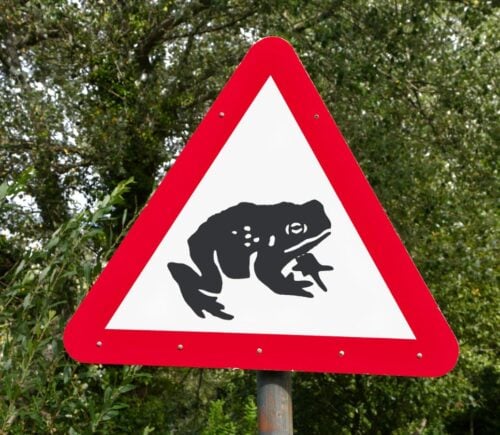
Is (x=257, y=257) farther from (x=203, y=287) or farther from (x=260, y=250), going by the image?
(x=203, y=287)

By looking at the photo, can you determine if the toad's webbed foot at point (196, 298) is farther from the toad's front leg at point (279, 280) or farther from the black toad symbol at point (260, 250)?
the toad's front leg at point (279, 280)

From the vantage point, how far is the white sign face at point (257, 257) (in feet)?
7.70

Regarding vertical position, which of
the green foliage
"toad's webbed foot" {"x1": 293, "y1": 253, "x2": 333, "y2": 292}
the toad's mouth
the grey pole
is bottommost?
the green foliage

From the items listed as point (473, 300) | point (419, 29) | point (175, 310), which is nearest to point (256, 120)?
point (175, 310)

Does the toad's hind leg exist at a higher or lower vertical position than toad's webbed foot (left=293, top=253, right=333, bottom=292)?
higher

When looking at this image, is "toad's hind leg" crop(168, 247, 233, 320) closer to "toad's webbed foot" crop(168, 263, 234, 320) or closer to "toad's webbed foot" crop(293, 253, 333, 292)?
"toad's webbed foot" crop(168, 263, 234, 320)

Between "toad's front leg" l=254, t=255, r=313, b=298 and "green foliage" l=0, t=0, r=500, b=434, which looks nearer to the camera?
"toad's front leg" l=254, t=255, r=313, b=298

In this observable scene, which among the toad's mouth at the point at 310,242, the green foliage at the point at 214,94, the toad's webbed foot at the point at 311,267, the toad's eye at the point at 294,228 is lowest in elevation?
the green foliage at the point at 214,94

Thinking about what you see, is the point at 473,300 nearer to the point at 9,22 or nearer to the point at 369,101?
the point at 369,101

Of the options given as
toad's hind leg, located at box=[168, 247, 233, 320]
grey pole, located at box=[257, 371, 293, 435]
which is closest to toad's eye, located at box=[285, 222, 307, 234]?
toad's hind leg, located at box=[168, 247, 233, 320]

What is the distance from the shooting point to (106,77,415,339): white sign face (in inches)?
92.4

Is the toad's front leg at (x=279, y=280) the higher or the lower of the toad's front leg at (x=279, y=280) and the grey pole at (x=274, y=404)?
the higher

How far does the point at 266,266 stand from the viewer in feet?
7.70

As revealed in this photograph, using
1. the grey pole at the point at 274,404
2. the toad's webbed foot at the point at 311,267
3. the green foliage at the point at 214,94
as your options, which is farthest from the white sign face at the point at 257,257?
the green foliage at the point at 214,94
